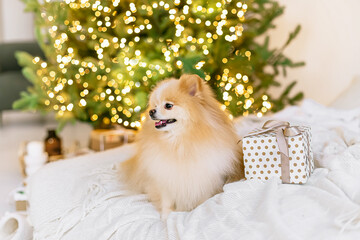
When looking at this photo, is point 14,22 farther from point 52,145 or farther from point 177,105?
point 177,105

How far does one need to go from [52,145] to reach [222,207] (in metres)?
1.85

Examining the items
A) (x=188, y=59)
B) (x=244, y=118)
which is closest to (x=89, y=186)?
(x=188, y=59)

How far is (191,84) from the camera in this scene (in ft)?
4.30

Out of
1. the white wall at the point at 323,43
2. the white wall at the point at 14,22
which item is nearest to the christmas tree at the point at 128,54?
the white wall at the point at 323,43

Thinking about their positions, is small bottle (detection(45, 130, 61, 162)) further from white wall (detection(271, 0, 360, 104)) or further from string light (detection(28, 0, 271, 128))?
white wall (detection(271, 0, 360, 104))

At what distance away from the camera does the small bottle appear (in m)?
2.72

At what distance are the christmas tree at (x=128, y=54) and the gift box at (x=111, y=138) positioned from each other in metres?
0.18

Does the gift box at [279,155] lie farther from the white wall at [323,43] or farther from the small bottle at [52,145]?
the white wall at [323,43]

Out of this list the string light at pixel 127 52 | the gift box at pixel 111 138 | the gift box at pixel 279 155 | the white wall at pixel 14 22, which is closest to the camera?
the gift box at pixel 279 155

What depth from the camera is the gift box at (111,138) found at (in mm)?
2896

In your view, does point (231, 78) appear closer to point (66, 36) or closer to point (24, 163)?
point (66, 36)

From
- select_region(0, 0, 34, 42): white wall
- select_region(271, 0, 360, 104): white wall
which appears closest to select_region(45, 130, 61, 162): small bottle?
select_region(271, 0, 360, 104): white wall

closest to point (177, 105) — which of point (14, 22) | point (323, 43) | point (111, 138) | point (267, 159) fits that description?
point (267, 159)

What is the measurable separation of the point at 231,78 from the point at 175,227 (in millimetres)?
1444
